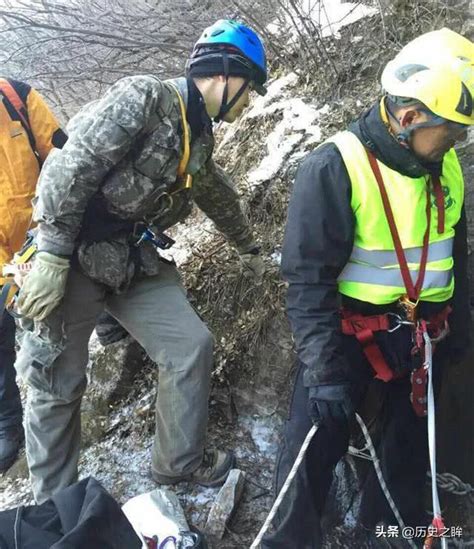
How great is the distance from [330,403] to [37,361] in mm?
1358

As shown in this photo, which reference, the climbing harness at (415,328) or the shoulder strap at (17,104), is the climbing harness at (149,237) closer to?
the climbing harness at (415,328)

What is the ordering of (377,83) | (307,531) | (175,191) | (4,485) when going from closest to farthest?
1. (307,531)
2. (175,191)
3. (4,485)
4. (377,83)

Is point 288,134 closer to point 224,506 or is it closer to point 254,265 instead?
point 254,265

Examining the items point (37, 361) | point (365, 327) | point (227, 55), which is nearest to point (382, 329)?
point (365, 327)

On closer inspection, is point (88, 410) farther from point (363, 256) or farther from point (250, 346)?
point (363, 256)

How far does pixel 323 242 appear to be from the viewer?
2293 millimetres

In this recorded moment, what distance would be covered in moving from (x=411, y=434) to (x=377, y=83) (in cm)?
264

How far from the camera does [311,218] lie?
7.54 ft

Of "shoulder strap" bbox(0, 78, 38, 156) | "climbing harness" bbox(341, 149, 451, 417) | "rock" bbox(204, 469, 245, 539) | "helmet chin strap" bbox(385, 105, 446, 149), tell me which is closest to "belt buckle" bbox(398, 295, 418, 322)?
"climbing harness" bbox(341, 149, 451, 417)

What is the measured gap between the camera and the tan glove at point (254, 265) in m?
3.58

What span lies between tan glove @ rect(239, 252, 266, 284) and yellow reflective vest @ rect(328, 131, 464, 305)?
110 centimetres

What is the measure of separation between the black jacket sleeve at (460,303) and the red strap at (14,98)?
256cm

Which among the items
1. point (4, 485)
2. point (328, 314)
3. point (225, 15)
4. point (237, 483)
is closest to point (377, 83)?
point (225, 15)

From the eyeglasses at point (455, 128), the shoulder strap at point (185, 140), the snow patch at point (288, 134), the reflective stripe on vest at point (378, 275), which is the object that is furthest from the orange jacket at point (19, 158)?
the eyeglasses at point (455, 128)
